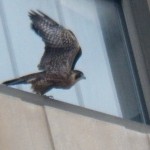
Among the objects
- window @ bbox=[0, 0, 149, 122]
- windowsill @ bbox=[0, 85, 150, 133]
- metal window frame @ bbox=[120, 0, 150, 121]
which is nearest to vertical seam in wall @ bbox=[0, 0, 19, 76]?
window @ bbox=[0, 0, 149, 122]

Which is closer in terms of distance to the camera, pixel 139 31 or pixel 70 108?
pixel 70 108

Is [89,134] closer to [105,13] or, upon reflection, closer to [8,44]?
[8,44]

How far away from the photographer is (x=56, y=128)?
5.57 feet

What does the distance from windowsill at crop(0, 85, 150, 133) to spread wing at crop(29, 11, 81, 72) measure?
116mm

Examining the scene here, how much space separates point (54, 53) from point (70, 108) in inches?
6.4

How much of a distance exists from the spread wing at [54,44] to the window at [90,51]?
2.0 inches

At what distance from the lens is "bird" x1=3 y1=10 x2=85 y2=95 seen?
6.03ft

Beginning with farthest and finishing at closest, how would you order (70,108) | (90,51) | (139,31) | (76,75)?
1. (139,31)
2. (90,51)
3. (76,75)
4. (70,108)

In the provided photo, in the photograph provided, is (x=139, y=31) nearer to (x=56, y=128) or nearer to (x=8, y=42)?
(x=8, y=42)

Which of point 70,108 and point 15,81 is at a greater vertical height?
point 15,81

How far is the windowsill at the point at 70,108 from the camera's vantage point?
1.63m

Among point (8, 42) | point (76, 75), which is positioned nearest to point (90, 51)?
point (76, 75)

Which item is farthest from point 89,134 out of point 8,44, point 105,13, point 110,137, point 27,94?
point 105,13

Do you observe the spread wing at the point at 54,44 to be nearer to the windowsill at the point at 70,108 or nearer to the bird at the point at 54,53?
the bird at the point at 54,53
